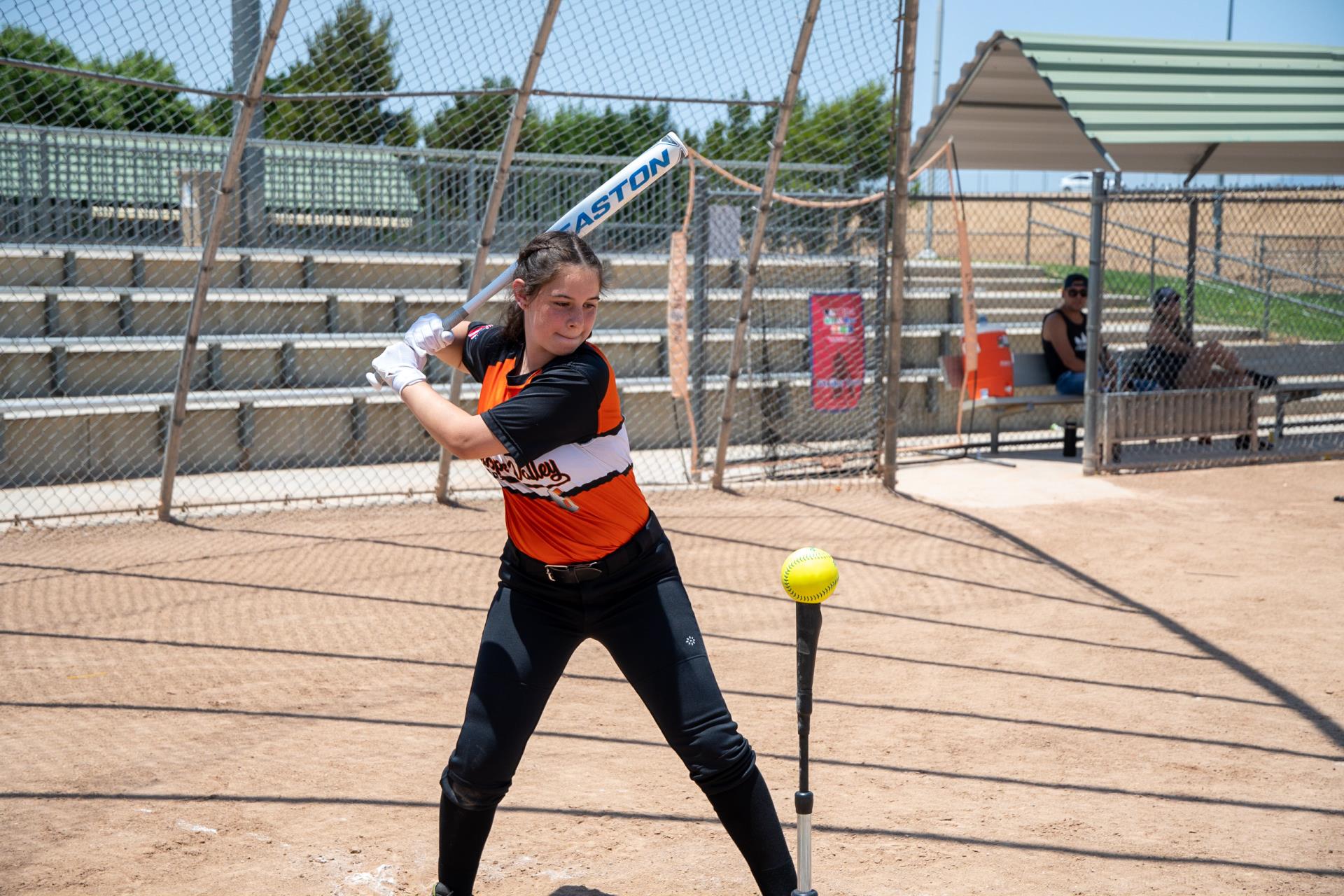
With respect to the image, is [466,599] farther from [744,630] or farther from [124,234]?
[124,234]

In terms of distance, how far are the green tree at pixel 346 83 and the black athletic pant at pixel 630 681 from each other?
17.4ft

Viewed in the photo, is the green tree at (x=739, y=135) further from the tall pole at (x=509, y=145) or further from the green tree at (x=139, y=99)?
the green tree at (x=139, y=99)

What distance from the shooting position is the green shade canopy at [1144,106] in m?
12.2

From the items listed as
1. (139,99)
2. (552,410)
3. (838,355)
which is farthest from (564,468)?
(139,99)

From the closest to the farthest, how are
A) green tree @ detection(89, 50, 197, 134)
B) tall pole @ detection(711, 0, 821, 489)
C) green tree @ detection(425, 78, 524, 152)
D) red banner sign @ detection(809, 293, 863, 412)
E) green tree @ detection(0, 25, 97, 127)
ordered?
green tree @ detection(0, 25, 97, 127)
green tree @ detection(89, 50, 197, 134)
tall pole @ detection(711, 0, 821, 489)
green tree @ detection(425, 78, 524, 152)
red banner sign @ detection(809, 293, 863, 412)

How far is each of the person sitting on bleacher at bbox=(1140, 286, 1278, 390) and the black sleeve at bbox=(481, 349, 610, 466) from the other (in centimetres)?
940

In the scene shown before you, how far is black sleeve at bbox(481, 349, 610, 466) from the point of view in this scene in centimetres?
290

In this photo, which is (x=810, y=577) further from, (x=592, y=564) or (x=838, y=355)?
(x=838, y=355)

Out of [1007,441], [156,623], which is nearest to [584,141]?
[1007,441]

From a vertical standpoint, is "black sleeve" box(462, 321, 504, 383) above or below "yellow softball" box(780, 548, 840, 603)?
above

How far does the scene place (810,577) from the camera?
2672 millimetres

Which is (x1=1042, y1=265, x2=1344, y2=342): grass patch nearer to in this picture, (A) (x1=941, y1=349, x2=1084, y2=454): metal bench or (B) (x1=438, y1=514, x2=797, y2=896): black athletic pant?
(A) (x1=941, y1=349, x2=1084, y2=454): metal bench

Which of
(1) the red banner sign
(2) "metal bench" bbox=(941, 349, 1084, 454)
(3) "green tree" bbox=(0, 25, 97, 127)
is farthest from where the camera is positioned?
(2) "metal bench" bbox=(941, 349, 1084, 454)

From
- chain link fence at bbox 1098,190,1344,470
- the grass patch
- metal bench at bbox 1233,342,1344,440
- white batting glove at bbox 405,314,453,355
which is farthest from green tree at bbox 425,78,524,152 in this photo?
the grass patch
